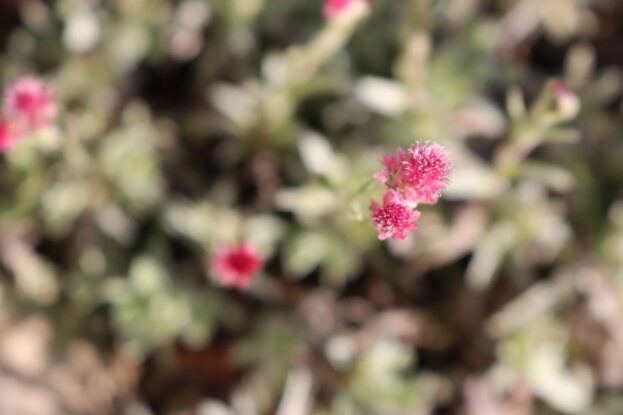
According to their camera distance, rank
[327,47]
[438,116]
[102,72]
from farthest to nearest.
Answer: [102,72], [438,116], [327,47]

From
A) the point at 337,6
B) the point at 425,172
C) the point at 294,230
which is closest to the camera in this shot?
the point at 425,172

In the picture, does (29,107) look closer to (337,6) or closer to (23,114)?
(23,114)

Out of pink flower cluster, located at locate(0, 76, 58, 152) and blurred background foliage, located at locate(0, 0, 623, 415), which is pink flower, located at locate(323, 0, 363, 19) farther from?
pink flower cluster, located at locate(0, 76, 58, 152)

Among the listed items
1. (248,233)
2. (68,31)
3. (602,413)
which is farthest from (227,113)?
(602,413)

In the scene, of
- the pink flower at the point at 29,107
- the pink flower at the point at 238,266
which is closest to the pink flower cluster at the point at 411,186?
the pink flower at the point at 238,266

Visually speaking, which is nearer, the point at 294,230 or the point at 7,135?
the point at 7,135

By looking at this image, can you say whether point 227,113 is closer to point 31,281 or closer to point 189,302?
point 189,302

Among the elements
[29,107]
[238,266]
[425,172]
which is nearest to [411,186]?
[425,172]
